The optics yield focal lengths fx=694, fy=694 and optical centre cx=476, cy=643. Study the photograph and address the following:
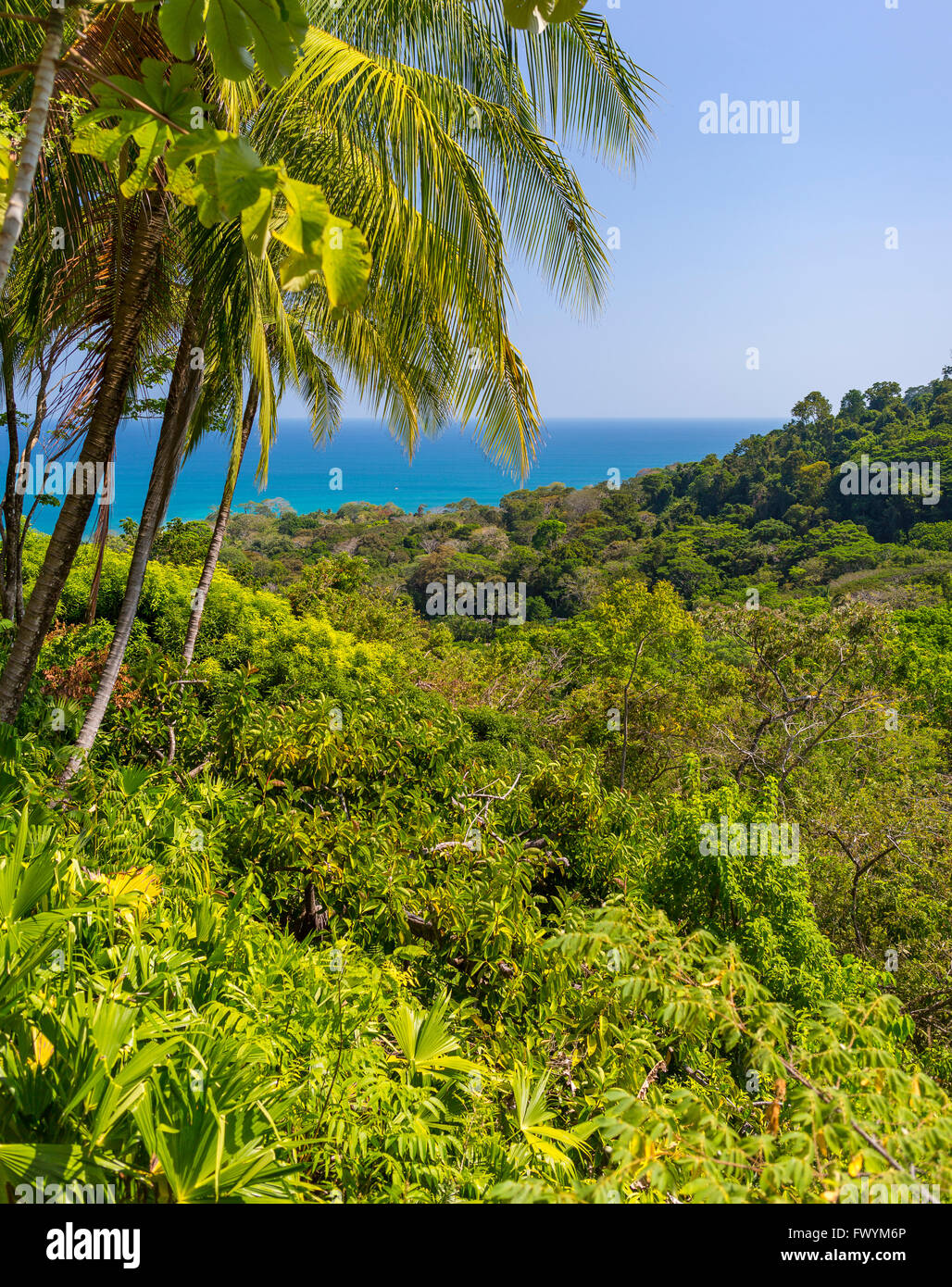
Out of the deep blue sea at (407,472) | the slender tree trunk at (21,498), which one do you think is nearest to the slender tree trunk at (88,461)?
the slender tree trunk at (21,498)

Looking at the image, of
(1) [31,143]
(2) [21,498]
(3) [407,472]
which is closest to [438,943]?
(1) [31,143]

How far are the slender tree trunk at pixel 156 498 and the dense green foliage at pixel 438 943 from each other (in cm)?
55

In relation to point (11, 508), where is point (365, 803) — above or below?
below

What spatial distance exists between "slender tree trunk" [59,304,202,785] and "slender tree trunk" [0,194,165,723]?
0.56 m

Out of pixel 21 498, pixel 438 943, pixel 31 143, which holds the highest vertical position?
pixel 21 498

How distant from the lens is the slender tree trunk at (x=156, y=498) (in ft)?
20.1

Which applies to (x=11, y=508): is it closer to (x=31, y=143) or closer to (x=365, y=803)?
(x=365, y=803)

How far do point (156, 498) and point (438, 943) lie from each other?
15.9 ft

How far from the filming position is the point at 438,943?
190 inches

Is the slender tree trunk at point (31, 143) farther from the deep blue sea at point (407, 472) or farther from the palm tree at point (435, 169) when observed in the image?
the deep blue sea at point (407, 472)

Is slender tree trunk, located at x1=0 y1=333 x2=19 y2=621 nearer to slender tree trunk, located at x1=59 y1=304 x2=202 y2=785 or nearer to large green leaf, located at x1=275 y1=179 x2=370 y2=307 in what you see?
slender tree trunk, located at x1=59 y1=304 x2=202 y2=785

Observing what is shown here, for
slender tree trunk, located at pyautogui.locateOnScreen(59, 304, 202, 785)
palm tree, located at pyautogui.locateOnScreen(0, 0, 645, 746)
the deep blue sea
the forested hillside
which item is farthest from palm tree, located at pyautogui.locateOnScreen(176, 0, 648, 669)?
the deep blue sea

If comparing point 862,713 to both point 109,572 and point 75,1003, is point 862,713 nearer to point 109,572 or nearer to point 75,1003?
point 75,1003

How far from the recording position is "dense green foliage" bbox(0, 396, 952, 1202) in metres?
1.76
